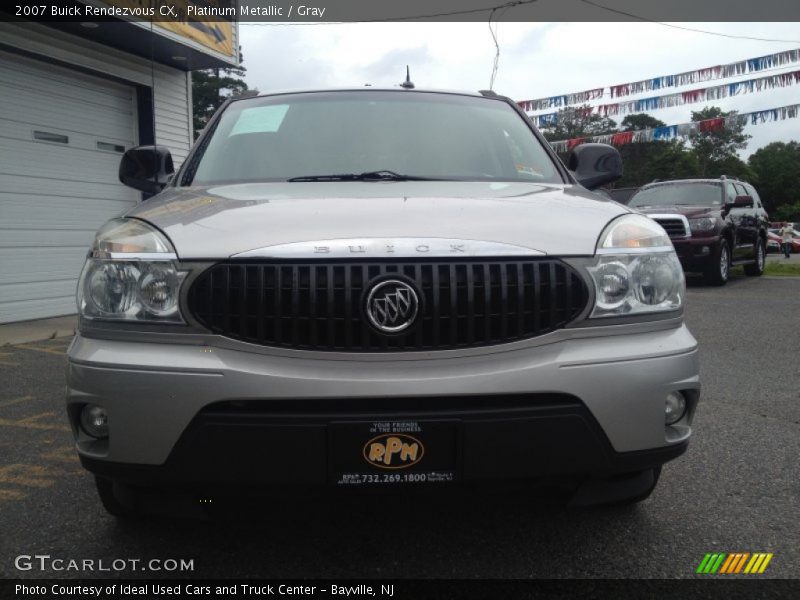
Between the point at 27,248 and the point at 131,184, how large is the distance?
539 cm

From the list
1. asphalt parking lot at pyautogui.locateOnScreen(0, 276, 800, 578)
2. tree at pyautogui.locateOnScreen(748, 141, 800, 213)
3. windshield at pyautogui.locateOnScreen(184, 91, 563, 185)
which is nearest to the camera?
asphalt parking lot at pyautogui.locateOnScreen(0, 276, 800, 578)

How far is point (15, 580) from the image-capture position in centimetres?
218

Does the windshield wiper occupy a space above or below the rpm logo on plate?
above

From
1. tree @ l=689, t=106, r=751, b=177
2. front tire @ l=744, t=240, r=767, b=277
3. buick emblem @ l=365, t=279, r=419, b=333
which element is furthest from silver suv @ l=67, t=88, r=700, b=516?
tree @ l=689, t=106, r=751, b=177

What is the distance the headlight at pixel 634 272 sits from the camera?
6.88ft

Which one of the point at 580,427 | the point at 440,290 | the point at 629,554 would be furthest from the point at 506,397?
the point at 629,554

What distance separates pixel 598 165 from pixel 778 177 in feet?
286

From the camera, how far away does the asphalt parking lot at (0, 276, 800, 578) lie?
2240mm

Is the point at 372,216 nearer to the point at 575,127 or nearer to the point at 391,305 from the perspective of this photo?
the point at 391,305

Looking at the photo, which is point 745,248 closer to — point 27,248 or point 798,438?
point 798,438

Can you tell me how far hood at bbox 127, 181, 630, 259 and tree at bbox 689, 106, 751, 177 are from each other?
68143 millimetres

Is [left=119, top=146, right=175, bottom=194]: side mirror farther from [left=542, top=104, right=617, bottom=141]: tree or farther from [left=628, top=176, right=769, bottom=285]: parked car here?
[left=542, top=104, right=617, bottom=141]: tree

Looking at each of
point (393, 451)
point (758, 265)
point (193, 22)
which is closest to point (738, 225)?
point (758, 265)

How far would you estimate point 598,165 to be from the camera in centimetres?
340
